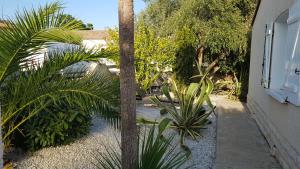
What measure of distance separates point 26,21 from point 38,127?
208 centimetres

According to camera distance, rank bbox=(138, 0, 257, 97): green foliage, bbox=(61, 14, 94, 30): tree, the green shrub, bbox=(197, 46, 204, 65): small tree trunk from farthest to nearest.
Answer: bbox=(197, 46, 204, 65): small tree trunk → bbox=(138, 0, 257, 97): green foliage → the green shrub → bbox=(61, 14, 94, 30): tree

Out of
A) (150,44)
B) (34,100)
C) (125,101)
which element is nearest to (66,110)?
(34,100)

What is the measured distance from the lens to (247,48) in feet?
42.7

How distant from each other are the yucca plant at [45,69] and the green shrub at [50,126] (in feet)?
2.27

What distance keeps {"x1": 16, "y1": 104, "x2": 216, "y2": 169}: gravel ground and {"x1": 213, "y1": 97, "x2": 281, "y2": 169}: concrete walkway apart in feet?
0.67

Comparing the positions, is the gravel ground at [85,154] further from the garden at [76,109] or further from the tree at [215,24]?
the tree at [215,24]

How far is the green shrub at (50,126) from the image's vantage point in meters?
5.02

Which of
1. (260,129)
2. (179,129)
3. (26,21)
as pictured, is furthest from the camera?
(260,129)

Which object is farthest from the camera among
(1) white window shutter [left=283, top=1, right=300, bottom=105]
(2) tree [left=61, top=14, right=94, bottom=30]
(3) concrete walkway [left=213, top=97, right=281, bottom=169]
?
(3) concrete walkway [left=213, top=97, right=281, bottom=169]

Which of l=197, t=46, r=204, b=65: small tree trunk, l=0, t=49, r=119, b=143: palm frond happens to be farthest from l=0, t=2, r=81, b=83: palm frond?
l=197, t=46, r=204, b=65: small tree trunk

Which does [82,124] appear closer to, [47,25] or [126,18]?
[47,25]

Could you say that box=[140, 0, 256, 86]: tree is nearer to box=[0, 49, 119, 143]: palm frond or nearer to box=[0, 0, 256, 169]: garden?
box=[0, 0, 256, 169]: garden

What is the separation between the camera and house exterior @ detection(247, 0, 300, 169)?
4.11 m

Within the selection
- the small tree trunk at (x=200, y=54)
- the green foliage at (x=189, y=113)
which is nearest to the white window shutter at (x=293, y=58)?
the green foliage at (x=189, y=113)
